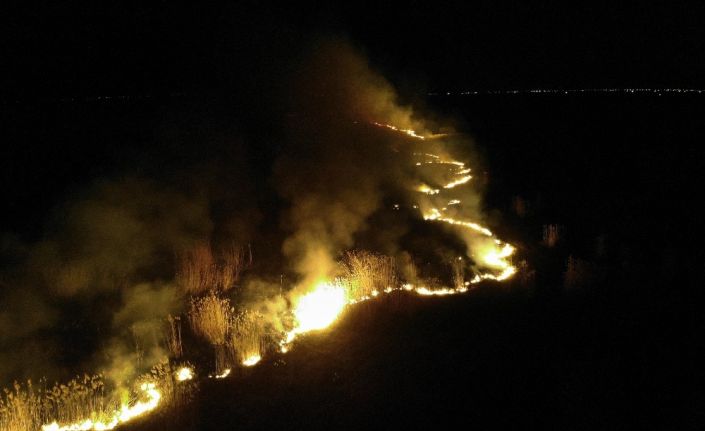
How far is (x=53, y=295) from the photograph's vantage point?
25.6 feet

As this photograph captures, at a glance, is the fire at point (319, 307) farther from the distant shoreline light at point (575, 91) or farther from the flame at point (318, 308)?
the distant shoreline light at point (575, 91)

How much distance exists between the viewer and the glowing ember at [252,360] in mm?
6617

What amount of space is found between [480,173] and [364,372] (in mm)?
13003

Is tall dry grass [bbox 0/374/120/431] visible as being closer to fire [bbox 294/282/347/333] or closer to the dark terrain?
the dark terrain

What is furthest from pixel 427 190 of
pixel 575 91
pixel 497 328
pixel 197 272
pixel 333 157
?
pixel 575 91

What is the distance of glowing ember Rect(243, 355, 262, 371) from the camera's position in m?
6.62

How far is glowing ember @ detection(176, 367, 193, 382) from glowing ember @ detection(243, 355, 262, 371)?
2.07 feet

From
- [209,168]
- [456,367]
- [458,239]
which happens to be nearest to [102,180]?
[209,168]

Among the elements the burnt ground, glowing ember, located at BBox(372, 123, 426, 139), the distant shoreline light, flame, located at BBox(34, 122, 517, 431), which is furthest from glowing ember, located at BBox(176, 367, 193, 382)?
the distant shoreline light

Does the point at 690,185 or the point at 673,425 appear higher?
the point at 690,185

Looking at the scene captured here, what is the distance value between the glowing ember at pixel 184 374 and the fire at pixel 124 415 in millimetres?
369

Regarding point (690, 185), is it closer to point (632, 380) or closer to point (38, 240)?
→ point (632, 380)

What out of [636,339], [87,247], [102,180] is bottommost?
[636,339]

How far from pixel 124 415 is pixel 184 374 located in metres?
0.87
